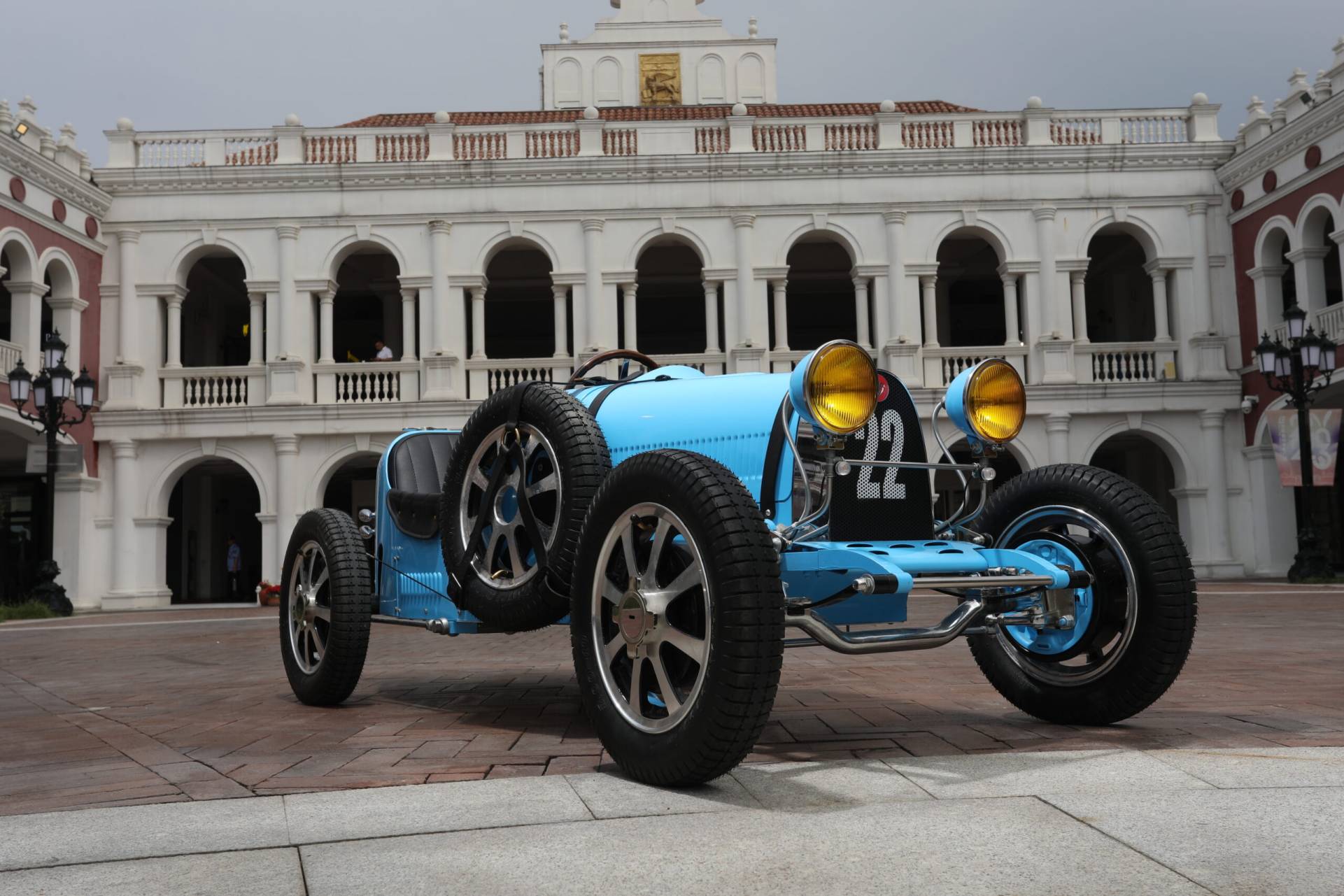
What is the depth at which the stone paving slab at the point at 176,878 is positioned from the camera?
2525 mm

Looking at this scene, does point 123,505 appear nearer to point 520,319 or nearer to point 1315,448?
point 520,319

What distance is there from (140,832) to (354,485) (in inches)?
953

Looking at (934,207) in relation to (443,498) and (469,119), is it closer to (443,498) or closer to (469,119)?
(469,119)

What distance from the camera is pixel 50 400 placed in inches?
730

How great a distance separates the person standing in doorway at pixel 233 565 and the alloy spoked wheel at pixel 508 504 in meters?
24.0

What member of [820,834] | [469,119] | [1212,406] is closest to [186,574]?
[469,119]

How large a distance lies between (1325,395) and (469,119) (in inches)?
796

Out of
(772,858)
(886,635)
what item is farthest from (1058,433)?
(772,858)

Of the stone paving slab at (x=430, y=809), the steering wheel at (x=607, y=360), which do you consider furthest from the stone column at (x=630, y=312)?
the stone paving slab at (x=430, y=809)

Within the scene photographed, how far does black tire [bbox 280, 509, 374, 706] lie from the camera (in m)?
5.62

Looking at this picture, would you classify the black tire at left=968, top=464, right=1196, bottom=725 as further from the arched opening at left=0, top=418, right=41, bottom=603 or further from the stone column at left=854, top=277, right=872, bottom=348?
the arched opening at left=0, top=418, right=41, bottom=603

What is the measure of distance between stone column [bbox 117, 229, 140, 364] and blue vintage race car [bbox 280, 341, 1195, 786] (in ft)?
66.0

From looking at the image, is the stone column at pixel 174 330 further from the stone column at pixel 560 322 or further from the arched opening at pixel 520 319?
the stone column at pixel 560 322

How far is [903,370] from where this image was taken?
77.7 ft
